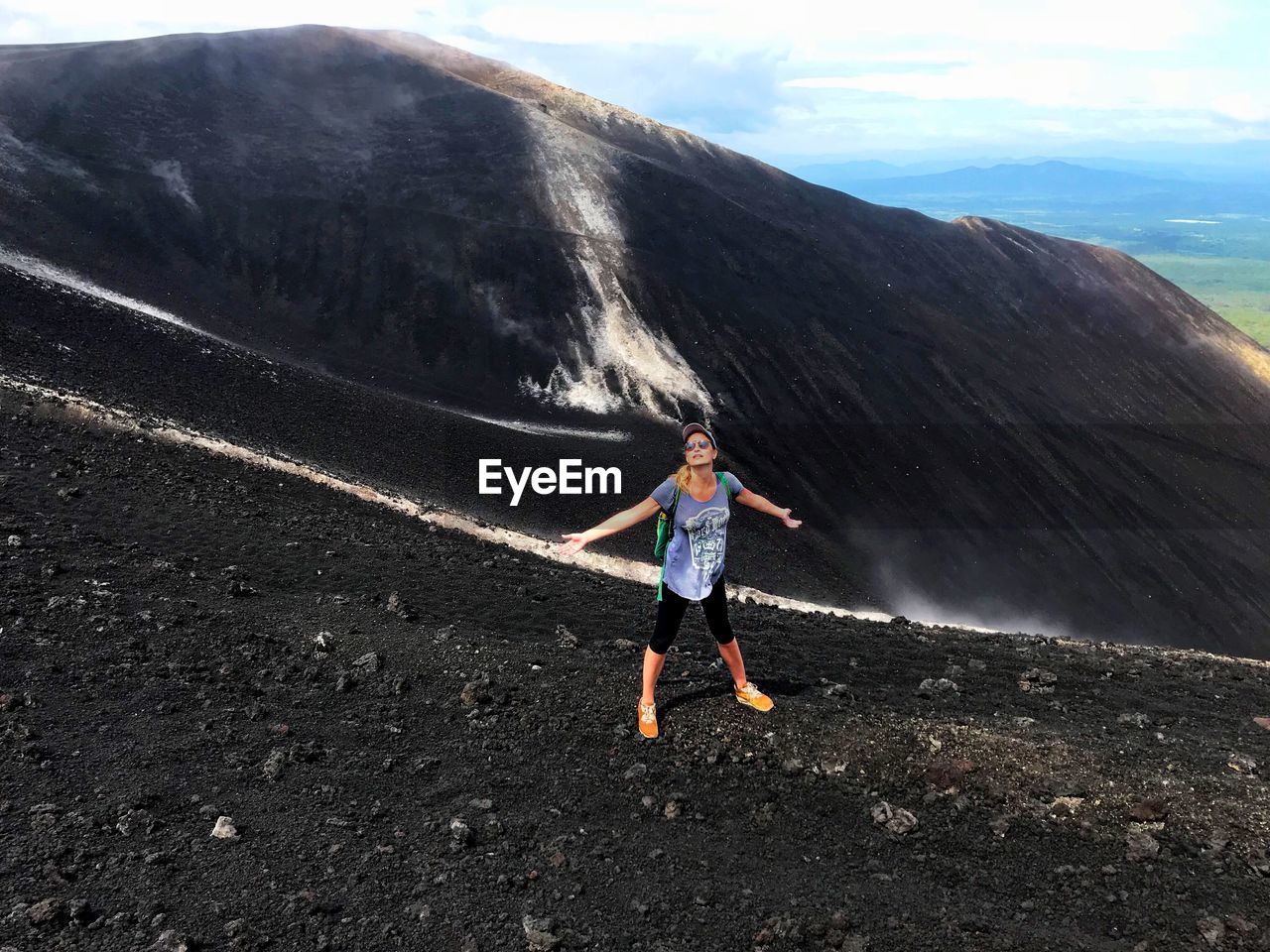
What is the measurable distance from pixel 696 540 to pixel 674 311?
3182 centimetres

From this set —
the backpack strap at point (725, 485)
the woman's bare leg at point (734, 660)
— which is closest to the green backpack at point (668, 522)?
the backpack strap at point (725, 485)

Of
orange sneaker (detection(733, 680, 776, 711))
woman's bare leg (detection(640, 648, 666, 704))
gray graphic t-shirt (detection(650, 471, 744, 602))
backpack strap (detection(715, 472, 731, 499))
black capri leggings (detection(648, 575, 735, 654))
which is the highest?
backpack strap (detection(715, 472, 731, 499))

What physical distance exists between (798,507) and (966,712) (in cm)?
2116

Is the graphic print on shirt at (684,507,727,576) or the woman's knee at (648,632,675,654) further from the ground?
the graphic print on shirt at (684,507,727,576)

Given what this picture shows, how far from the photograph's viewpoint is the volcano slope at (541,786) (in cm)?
531

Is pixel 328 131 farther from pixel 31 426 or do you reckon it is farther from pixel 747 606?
pixel 747 606

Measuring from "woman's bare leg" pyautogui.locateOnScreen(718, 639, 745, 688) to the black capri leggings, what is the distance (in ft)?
0.66

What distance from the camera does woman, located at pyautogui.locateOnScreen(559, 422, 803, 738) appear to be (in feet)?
21.7

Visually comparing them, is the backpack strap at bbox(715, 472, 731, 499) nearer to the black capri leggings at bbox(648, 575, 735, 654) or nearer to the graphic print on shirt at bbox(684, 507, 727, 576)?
the graphic print on shirt at bbox(684, 507, 727, 576)

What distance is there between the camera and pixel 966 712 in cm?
871

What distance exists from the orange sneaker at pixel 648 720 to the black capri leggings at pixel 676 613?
1.73 ft

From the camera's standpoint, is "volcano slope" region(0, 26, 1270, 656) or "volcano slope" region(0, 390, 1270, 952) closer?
"volcano slope" region(0, 390, 1270, 952)

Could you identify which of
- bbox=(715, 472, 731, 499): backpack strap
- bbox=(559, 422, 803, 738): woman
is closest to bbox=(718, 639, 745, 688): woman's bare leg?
bbox=(559, 422, 803, 738): woman

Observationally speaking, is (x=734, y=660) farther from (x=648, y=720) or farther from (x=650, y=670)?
(x=648, y=720)
